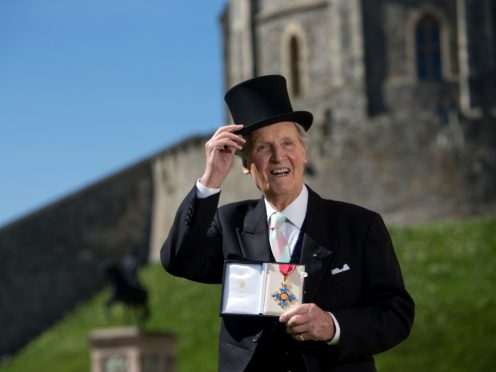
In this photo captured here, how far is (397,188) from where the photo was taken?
33094mm

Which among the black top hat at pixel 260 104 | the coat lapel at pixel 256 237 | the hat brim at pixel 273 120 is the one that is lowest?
the coat lapel at pixel 256 237

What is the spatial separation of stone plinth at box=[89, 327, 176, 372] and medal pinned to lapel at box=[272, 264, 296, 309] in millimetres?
13125

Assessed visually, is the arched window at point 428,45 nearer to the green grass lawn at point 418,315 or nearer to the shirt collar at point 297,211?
the green grass lawn at point 418,315

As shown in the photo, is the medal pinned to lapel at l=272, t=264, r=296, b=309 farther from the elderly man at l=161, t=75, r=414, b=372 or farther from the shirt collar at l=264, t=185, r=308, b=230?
the shirt collar at l=264, t=185, r=308, b=230

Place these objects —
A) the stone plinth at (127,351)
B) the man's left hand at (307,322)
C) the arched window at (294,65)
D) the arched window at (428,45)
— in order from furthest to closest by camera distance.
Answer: the arched window at (294,65) < the arched window at (428,45) < the stone plinth at (127,351) < the man's left hand at (307,322)

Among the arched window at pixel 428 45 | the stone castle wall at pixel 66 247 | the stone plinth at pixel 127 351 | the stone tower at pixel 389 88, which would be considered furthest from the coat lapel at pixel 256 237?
the arched window at pixel 428 45

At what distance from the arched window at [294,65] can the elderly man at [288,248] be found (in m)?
34.5

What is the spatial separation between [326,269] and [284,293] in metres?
0.26

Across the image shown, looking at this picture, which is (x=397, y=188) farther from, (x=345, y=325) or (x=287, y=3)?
(x=345, y=325)

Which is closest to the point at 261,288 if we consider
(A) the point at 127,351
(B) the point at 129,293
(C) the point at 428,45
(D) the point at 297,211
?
(D) the point at 297,211

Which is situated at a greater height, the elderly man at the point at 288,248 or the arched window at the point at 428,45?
the arched window at the point at 428,45

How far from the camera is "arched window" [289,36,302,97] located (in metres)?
39.3

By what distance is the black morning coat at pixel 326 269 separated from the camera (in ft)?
14.8

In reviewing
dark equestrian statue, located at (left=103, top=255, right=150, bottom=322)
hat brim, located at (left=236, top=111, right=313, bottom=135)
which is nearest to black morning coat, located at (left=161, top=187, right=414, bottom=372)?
hat brim, located at (left=236, top=111, right=313, bottom=135)
